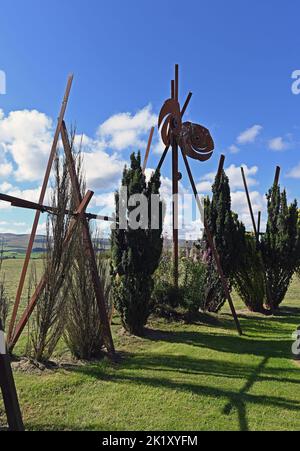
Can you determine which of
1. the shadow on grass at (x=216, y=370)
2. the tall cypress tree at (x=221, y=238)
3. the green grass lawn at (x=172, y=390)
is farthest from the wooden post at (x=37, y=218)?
the tall cypress tree at (x=221, y=238)

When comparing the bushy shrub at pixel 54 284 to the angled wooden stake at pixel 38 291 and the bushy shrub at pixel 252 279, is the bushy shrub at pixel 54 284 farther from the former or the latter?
the bushy shrub at pixel 252 279

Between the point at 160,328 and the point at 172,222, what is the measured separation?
205 centimetres

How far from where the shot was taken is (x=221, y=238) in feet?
28.5

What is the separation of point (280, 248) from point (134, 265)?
16.2 ft

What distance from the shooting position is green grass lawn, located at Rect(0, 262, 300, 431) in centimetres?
309

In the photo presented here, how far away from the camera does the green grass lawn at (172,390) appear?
3.09m

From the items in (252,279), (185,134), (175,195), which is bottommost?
(252,279)

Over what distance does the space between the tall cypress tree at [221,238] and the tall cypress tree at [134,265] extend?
2761mm

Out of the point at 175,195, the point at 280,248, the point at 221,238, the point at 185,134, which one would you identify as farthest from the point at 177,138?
the point at 280,248

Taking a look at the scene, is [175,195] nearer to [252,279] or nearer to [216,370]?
[252,279]

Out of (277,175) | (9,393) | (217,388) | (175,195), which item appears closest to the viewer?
(9,393)

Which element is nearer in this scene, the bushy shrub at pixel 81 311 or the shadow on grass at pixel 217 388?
the shadow on grass at pixel 217 388

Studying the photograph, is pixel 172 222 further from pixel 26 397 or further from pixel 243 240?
pixel 26 397

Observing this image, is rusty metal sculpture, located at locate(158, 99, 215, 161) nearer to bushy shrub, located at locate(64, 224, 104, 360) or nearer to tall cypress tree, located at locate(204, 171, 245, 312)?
tall cypress tree, located at locate(204, 171, 245, 312)
